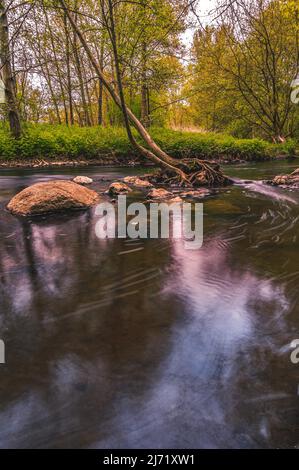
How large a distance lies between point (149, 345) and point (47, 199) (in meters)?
5.71

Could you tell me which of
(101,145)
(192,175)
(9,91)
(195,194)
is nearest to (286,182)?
(192,175)

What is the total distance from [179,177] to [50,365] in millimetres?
10132

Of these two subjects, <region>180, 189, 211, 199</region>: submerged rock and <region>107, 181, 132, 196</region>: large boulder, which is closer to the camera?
<region>180, 189, 211, 199</region>: submerged rock

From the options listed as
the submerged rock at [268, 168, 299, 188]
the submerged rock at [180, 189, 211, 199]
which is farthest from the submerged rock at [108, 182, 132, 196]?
the submerged rock at [268, 168, 299, 188]

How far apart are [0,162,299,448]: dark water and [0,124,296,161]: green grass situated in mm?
12757

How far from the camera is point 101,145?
18.3 m

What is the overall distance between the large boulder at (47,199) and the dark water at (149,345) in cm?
225

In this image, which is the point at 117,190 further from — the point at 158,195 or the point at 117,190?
the point at 158,195

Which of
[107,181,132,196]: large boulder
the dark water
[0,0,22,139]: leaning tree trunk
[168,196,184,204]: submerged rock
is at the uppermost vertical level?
[0,0,22,139]: leaning tree trunk

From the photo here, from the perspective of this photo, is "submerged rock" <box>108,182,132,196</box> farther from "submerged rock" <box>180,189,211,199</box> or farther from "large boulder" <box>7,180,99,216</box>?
"large boulder" <box>7,180,99,216</box>

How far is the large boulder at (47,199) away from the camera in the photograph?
7508mm

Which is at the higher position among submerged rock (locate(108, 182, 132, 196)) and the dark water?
submerged rock (locate(108, 182, 132, 196))

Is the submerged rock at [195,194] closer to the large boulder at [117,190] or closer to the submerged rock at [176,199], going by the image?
the submerged rock at [176,199]

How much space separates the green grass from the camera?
16.5 metres
